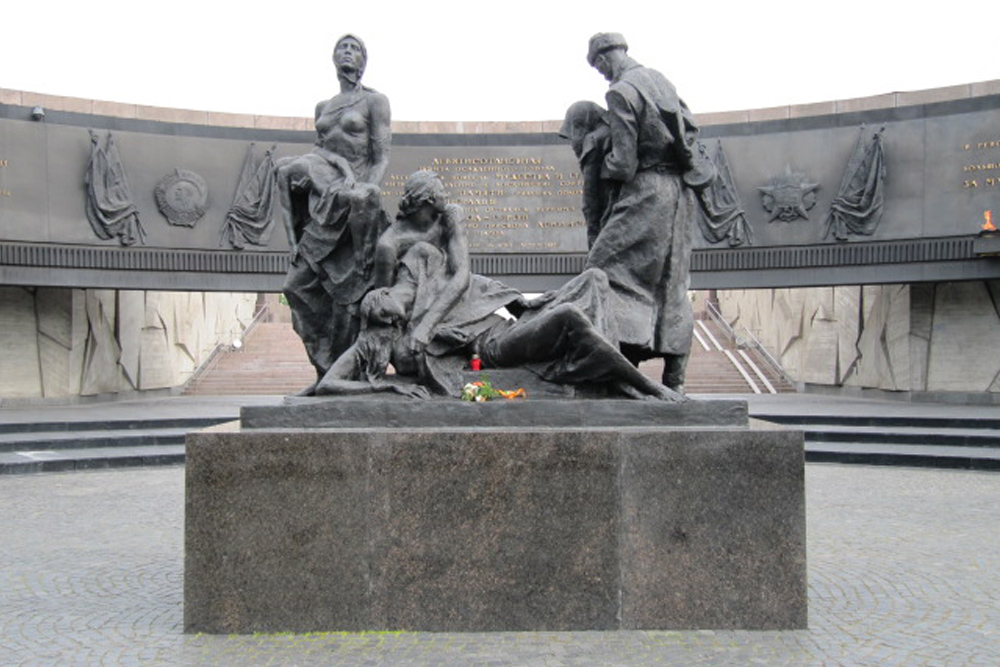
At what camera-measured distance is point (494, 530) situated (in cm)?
464

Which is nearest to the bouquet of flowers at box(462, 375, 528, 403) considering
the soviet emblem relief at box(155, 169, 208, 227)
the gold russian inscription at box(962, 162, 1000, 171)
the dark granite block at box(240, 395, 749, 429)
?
the dark granite block at box(240, 395, 749, 429)

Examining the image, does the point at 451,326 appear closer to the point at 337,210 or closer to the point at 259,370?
the point at 337,210

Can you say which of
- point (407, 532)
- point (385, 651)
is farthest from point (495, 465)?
point (385, 651)

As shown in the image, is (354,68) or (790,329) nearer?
(354,68)

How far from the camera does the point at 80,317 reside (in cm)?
1827

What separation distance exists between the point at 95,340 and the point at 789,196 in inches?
536

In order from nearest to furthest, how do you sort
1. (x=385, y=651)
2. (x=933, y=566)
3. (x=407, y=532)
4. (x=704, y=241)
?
(x=385, y=651), (x=407, y=532), (x=933, y=566), (x=704, y=241)

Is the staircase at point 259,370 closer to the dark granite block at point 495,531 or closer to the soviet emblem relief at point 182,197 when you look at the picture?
the soviet emblem relief at point 182,197

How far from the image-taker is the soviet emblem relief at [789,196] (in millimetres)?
16359

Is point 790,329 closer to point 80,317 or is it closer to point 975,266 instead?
point 975,266

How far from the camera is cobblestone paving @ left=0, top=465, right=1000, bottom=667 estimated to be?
4.19 m

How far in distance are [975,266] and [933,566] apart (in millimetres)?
10873

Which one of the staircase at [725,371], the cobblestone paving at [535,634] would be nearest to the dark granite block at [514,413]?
the cobblestone paving at [535,634]

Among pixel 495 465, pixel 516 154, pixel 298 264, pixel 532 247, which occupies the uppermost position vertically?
pixel 516 154
